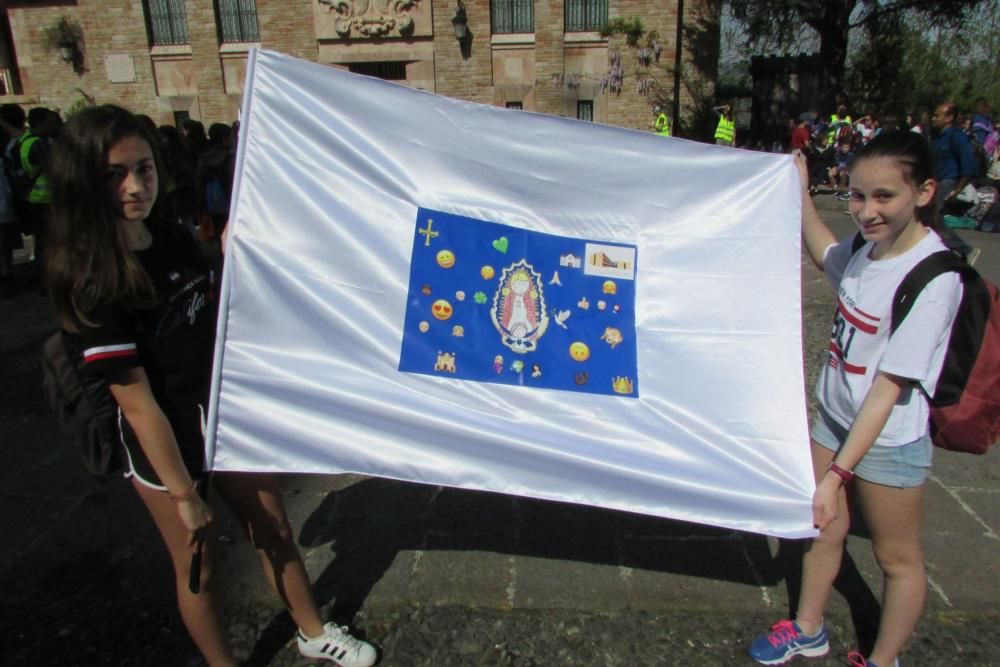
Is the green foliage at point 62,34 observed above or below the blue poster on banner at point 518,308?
above

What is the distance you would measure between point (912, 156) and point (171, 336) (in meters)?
2.06

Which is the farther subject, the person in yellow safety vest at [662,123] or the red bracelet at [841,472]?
the person in yellow safety vest at [662,123]

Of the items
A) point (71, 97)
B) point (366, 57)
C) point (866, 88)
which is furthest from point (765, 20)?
point (71, 97)

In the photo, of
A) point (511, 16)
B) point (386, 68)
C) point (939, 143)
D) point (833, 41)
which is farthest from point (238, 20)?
point (939, 143)

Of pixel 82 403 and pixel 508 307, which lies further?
pixel 508 307

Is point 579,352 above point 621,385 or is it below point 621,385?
above

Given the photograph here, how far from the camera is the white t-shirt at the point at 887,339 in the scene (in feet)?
6.19

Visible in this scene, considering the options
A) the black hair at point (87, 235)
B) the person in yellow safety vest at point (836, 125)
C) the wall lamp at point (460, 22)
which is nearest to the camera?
the black hair at point (87, 235)

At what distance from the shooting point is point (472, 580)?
115 inches

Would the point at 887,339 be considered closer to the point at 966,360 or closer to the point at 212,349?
the point at 966,360

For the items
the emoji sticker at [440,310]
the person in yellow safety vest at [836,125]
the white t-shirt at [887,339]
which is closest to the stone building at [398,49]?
the person in yellow safety vest at [836,125]

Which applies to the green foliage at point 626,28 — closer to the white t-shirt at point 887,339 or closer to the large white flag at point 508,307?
the large white flag at point 508,307

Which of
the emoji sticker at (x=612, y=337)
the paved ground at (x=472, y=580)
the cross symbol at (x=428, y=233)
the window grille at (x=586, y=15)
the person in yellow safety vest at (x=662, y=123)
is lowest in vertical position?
the paved ground at (x=472, y=580)

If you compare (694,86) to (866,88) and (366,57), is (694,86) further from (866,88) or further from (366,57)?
(366,57)
